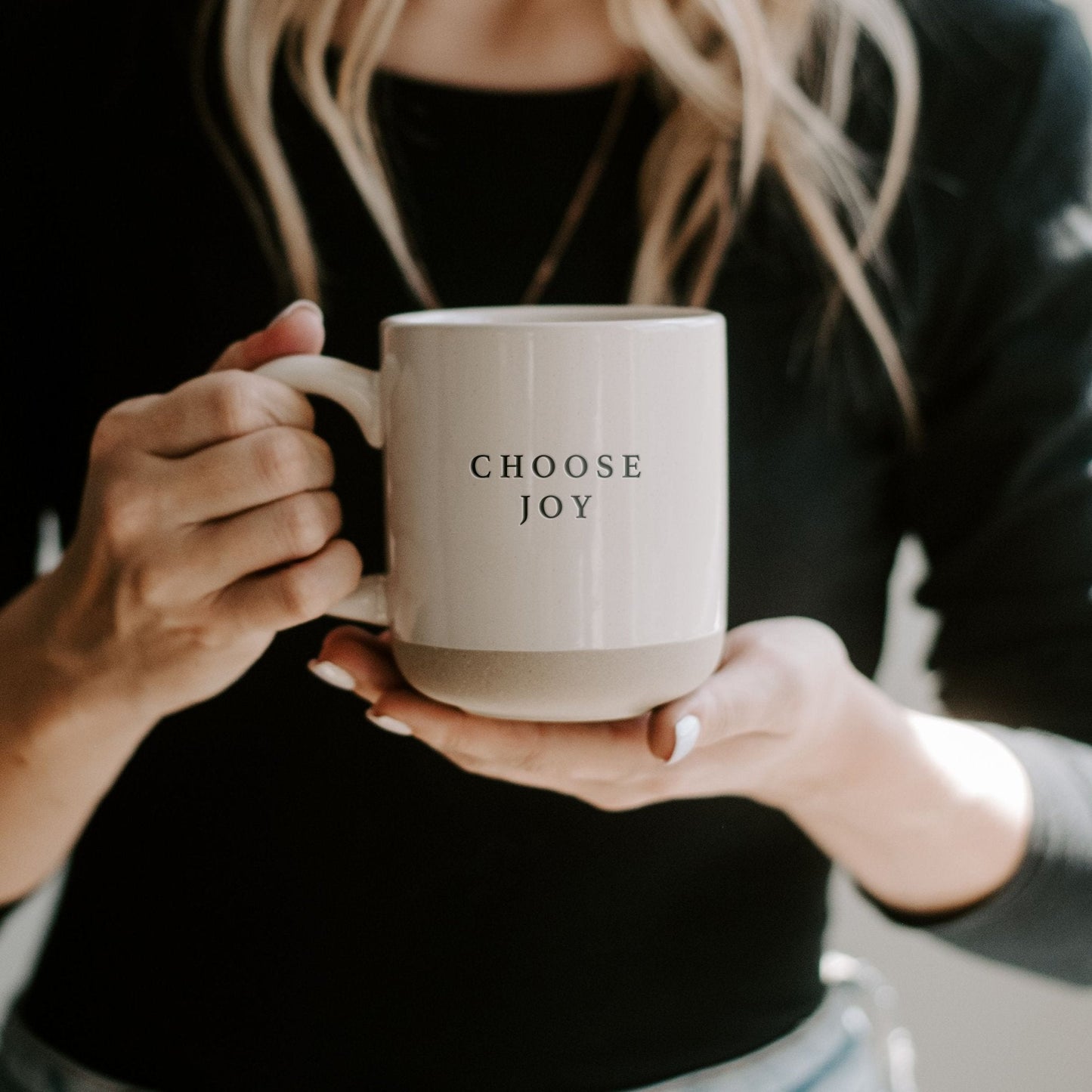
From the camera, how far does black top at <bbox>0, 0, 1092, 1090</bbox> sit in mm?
865

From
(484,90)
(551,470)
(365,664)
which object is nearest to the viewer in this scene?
(551,470)

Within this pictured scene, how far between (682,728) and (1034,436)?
442mm

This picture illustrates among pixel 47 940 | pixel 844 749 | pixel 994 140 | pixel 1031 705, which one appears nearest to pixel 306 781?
pixel 47 940

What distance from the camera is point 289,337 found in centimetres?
60

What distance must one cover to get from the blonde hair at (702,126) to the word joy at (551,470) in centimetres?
36

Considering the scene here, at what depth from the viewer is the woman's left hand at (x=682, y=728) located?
23.4 inches

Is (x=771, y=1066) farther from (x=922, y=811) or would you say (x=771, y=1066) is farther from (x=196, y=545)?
(x=196, y=545)

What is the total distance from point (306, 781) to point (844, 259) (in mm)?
536

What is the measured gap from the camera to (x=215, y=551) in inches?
22.7

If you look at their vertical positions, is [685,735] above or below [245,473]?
below

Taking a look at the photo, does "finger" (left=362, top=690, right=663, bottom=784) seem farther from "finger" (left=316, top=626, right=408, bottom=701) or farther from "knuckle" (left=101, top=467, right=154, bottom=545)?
"knuckle" (left=101, top=467, right=154, bottom=545)

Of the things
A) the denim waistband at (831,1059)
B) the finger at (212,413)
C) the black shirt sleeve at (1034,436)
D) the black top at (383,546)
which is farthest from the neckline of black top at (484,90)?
the denim waistband at (831,1059)

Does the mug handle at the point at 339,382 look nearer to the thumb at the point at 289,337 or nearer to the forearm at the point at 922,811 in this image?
the thumb at the point at 289,337

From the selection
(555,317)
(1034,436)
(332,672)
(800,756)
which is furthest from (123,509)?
(1034,436)
